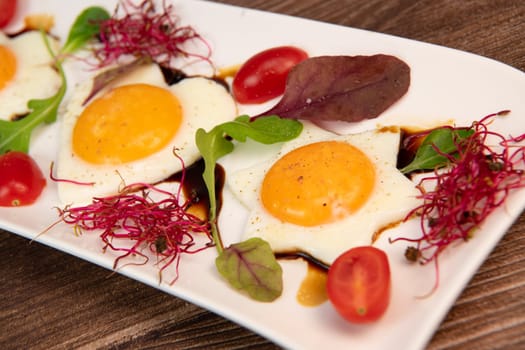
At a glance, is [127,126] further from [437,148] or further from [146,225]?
[437,148]

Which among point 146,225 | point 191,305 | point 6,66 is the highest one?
point 6,66

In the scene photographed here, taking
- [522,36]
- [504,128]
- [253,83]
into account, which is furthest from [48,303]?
[522,36]

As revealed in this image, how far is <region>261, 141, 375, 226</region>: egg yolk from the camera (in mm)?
2787

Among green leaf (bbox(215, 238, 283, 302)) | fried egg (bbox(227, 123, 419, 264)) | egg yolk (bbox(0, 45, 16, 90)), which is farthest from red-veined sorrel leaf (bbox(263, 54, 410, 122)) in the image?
egg yolk (bbox(0, 45, 16, 90))

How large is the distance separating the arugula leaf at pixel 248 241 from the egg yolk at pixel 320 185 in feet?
0.74

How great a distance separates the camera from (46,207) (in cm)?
345

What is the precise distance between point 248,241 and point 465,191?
91cm

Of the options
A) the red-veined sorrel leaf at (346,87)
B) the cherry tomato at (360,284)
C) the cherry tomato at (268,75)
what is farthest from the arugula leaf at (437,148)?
the cherry tomato at (268,75)

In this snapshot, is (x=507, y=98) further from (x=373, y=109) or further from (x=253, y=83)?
(x=253, y=83)

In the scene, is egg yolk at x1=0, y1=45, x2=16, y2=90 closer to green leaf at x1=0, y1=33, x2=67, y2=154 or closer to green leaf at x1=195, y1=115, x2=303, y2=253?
green leaf at x1=0, y1=33, x2=67, y2=154

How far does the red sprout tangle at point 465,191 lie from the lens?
252cm

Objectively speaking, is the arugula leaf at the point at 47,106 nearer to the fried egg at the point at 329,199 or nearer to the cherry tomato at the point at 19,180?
the cherry tomato at the point at 19,180

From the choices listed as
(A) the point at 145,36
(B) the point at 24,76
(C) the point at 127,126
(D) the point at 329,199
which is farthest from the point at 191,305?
(B) the point at 24,76

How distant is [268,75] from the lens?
141 inches
